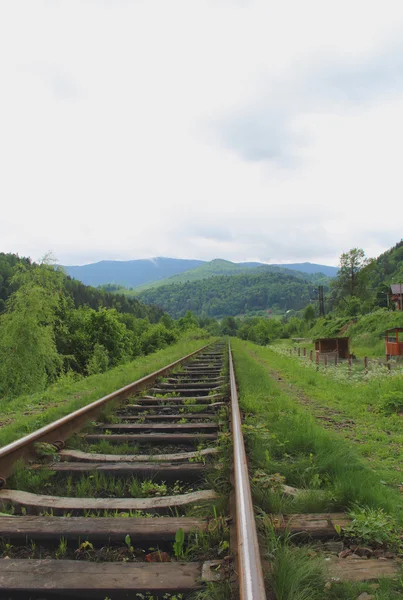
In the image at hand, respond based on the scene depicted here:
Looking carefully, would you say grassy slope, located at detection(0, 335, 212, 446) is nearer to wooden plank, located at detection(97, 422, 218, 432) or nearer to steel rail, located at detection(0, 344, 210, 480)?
steel rail, located at detection(0, 344, 210, 480)

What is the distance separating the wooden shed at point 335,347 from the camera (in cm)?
1956

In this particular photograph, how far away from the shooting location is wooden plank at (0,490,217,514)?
2.51m

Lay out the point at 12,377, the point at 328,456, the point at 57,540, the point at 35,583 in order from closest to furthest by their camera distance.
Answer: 1. the point at 35,583
2. the point at 57,540
3. the point at 328,456
4. the point at 12,377

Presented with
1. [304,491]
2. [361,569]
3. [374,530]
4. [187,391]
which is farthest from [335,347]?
[361,569]

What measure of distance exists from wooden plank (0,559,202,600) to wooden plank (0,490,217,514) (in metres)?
0.58

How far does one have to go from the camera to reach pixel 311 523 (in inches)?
91.7

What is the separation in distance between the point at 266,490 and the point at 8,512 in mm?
1708

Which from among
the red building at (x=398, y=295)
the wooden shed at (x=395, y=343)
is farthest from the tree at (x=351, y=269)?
the wooden shed at (x=395, y=343)

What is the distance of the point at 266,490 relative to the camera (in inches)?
105

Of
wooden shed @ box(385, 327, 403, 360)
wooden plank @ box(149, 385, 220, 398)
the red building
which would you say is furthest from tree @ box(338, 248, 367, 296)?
wooden plank @ box(149, 385, 220, 398)

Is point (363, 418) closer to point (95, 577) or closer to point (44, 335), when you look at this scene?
point (95, 577)

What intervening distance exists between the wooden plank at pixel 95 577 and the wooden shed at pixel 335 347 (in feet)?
60.4

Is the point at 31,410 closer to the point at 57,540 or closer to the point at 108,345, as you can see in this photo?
the point at 57,540

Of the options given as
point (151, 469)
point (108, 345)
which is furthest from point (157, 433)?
point (108, 345)
